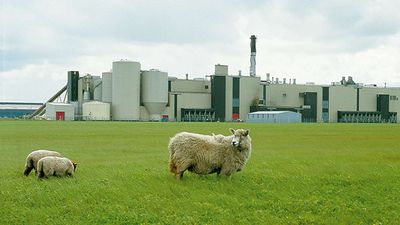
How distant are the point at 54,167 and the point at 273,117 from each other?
105 meters

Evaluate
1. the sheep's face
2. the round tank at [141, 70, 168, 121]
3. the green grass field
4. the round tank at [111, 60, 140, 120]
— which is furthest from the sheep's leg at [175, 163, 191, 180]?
the round tank at [141, 70, 168, 121]

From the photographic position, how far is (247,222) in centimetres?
1338

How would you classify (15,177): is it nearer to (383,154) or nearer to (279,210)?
(279,210)

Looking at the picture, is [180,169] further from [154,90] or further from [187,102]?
[187,102]

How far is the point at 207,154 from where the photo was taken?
17953mm

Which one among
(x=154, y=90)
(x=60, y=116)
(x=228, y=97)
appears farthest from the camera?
(x=228, y=97)

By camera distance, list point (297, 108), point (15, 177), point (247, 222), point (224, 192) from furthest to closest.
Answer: point (297, 108), point (15, 177), point (224, 192), point (247, 222)

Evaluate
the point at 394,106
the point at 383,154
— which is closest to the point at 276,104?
the point at 394,106

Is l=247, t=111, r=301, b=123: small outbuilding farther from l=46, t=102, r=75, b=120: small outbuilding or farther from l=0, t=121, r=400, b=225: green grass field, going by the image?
l=0, t=121, r=400, b=225: green grass field

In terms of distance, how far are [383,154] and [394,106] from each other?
125551mm

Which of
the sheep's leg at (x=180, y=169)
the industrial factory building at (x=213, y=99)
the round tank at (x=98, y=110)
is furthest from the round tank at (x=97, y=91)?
the sheep's leg at (x=180, y=169)

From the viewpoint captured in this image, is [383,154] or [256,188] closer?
[256,188]

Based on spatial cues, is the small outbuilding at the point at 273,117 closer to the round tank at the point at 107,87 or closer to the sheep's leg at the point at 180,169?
the round tank at the point at 107,87

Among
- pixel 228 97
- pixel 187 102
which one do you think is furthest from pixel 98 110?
pixel 228 97
